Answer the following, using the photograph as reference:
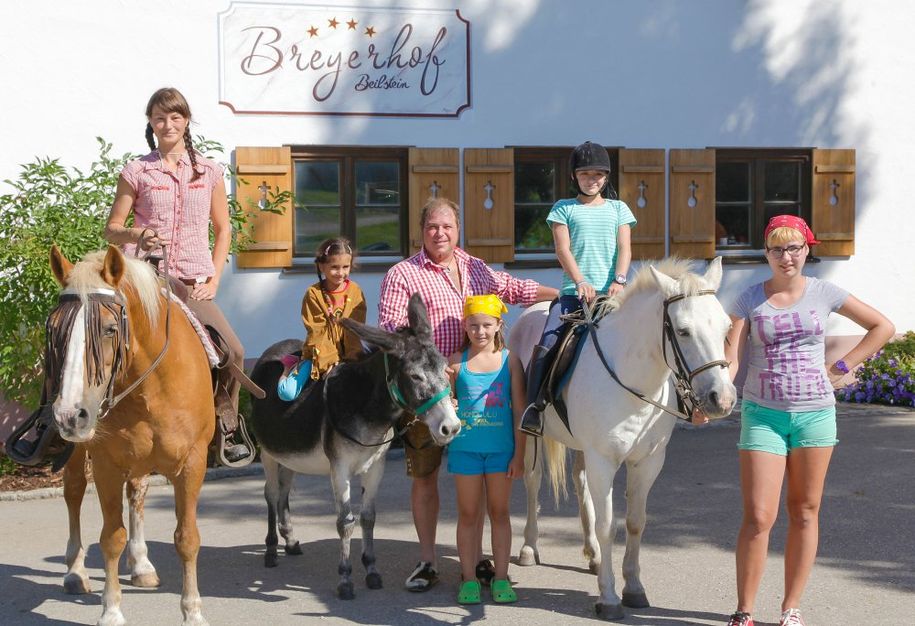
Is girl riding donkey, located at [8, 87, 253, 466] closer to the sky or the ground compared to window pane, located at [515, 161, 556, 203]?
closer to the ground

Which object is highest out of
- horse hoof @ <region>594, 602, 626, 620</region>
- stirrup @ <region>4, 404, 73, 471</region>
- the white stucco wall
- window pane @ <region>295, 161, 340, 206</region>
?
the white stucco wall

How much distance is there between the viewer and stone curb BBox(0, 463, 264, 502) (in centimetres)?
861

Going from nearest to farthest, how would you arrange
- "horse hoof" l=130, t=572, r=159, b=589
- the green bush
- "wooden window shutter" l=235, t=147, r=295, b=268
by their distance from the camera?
"horse hoof" l=130, t=572, r=159, b=589
"wooden window shutter" l=235, t=147, r=295, b=268
the green bush

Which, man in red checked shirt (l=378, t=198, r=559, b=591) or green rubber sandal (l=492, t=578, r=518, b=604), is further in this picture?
man in red checked shirt (l=378, t=198, r=559, b=591)

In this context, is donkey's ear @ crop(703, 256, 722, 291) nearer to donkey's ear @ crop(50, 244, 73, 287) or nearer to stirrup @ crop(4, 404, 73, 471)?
donkey's ear @ crop(50, 244, 73, 287)

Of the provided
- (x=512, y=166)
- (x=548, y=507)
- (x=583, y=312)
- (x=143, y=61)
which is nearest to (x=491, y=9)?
(x=512, y=166)

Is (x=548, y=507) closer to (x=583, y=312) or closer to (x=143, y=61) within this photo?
(x=583, y=312)

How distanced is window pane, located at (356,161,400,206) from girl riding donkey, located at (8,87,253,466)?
17.0 feet

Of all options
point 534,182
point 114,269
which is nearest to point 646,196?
point 534,182

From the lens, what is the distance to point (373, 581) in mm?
5996

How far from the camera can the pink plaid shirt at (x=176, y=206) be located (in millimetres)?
5793

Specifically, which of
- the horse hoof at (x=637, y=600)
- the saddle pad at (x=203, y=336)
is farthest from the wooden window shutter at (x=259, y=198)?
the horse hoof at (x=637, y=600)

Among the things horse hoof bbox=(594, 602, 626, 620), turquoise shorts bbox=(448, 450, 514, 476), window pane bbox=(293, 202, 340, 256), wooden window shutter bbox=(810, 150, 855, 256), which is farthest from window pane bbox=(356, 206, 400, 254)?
horse hoof bbox=(594, 602, 626, 620)

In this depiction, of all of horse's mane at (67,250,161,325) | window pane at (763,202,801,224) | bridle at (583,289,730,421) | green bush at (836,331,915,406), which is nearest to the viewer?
horse's mane at (67,250,161,325)
